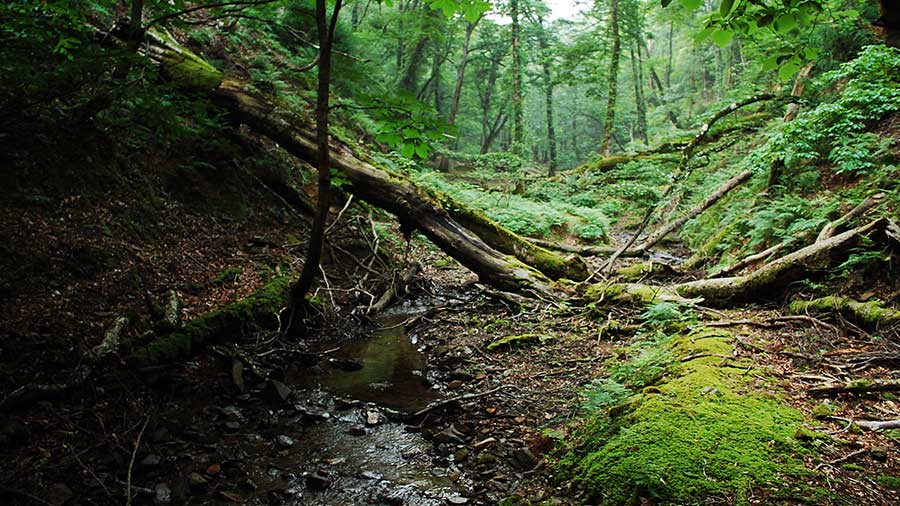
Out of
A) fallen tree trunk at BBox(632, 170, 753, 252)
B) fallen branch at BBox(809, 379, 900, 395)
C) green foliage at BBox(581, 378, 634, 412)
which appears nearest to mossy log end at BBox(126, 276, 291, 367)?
green foliage at BBox(581, 378, 634, 412)

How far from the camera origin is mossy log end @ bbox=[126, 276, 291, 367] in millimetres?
4926

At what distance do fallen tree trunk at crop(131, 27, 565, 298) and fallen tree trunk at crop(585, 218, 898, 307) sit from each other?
4.68 feet

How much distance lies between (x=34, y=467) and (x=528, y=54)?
3351cm

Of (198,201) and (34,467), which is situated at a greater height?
(198,201)

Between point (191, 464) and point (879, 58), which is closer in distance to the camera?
point (191, 464)

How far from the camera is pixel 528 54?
3198 cm

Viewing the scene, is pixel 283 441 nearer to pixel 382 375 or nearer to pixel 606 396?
pixel 382 375

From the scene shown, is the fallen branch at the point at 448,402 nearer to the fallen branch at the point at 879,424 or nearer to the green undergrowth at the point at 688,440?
the green undergrowth at the point at 688,440

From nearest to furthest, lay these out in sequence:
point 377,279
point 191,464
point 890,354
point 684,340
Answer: point 191,464 < point 890,354 < point 684,340 < point 377,279

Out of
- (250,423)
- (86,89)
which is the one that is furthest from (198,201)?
(250,423)

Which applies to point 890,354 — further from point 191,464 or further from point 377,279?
point 377,279

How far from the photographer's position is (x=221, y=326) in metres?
5.85

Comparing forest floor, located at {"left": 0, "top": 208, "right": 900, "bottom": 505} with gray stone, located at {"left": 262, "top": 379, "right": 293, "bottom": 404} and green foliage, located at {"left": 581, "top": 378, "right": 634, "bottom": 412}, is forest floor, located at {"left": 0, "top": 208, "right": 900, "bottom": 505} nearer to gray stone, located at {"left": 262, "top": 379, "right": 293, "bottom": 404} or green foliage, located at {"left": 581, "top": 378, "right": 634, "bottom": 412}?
gray stone, located at {"left": 262, "top": 379, "right": 293, "bottom": 404}

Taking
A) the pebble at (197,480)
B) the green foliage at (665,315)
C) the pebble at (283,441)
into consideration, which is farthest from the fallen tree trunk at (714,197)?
the pebble at (197,480)
